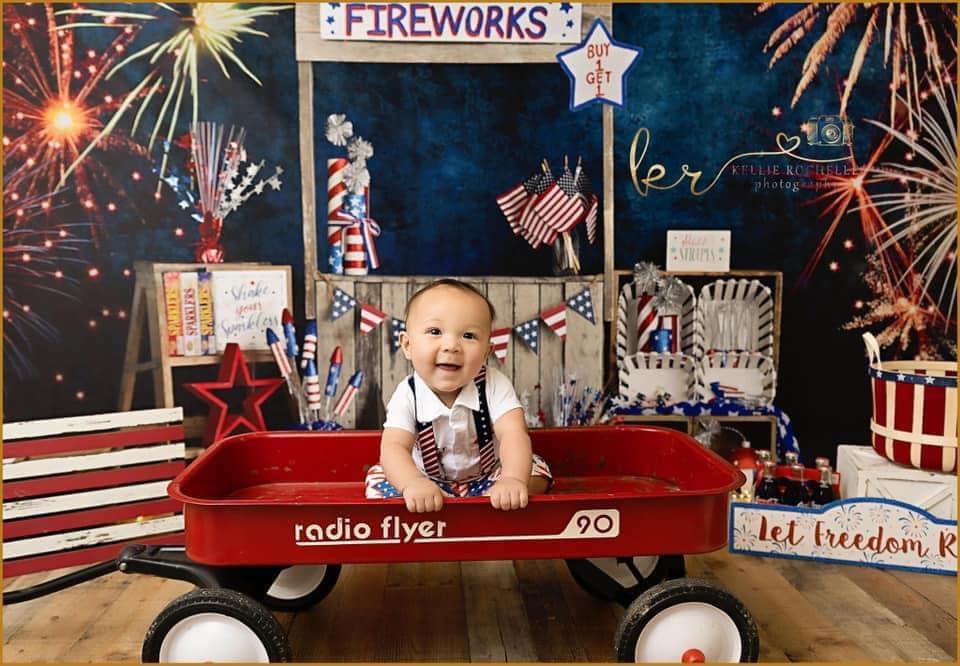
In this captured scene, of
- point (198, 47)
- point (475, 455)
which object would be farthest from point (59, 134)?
point (475, 455)

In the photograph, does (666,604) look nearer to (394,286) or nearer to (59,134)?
(394,286)

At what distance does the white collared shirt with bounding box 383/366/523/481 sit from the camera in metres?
2.29

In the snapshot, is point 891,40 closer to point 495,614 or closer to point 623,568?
point 623,568

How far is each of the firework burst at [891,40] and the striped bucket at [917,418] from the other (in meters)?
1.25

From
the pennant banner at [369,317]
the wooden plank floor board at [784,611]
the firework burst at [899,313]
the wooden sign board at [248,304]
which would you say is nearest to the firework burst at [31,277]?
the wooden sign board at [248,304]

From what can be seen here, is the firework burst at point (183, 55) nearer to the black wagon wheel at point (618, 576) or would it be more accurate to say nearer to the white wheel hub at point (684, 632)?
the black wagon wheel at point (618, 576)

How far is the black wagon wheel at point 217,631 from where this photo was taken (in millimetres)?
1945

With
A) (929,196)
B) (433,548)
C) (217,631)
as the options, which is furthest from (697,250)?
(217,631)

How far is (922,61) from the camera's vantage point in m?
3.42

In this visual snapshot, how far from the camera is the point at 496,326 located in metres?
3.38

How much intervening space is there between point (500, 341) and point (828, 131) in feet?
5.57

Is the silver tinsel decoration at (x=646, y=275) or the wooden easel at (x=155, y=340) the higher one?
the silver tinsel decoration at (x=646, y=275)

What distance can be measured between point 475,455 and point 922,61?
Result: 2.69 m

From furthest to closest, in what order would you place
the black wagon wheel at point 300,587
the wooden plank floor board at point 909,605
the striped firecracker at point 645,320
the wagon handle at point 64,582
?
the striped firecracker at point 645,320, the black wagon wheel at point 300,587, the wooden plank floor board at point 909,605, the wagon handle at point 64,582
